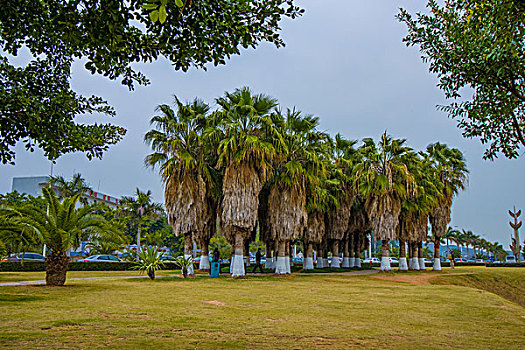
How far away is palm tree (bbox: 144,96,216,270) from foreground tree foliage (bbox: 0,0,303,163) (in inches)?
714

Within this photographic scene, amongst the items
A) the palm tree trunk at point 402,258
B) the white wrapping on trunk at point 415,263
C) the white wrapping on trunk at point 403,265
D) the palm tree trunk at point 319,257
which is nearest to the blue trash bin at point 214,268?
the palm tree trunk at point 319,257

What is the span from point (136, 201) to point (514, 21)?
53.0 meters

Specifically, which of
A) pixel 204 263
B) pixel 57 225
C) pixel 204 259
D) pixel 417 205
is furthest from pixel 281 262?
pixel 57 225

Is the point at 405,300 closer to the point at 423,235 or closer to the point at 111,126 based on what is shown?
the point at 111,126

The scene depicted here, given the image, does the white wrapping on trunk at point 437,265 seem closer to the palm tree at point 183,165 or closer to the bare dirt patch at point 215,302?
the palm tree at point 183,165

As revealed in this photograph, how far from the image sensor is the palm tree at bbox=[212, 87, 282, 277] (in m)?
24.9

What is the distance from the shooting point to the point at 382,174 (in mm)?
35000

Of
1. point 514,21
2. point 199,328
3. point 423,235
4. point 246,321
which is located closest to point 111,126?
point 199,328

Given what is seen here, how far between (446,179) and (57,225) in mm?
34991

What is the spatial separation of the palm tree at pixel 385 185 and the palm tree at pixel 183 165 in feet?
46.8

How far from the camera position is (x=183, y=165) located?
84.6 feet

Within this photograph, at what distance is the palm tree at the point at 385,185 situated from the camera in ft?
113

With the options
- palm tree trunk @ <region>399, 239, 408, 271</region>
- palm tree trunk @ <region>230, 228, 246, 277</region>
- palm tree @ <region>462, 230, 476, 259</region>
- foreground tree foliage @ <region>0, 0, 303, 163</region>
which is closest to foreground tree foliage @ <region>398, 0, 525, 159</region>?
foreground tree foliage @ <region>0, 0, 303, 163</region>

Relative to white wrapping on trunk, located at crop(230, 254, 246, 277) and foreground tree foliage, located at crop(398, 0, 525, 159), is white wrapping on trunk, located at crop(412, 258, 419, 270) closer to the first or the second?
white wrapping on trunk, located at crop(230, 254, 246, 277)
